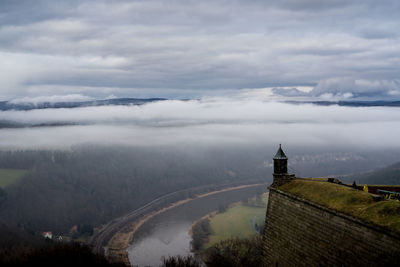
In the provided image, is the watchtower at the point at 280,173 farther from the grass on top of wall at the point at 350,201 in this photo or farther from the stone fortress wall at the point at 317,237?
the grass on top of wall at the point at 350,201

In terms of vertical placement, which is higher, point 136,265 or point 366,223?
point 366,223

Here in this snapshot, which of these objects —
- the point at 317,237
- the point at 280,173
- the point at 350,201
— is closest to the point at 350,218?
the point at 350,201

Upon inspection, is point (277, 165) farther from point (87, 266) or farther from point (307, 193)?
point (87, 266)

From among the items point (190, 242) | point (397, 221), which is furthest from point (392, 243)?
point (190, 242)

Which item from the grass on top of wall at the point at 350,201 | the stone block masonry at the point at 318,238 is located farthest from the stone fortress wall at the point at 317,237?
the grass on top of wall at the point at 350,201

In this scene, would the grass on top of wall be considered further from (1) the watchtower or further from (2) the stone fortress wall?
(1) the watchtower

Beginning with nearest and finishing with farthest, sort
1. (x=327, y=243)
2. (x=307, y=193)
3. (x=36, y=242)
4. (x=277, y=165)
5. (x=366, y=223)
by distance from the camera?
(x=366, y=223), (x=327, y=243), (x=307, y=193), (x=277, y=165), (x=36, y=242)

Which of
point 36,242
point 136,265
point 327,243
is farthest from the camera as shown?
point 36,242
